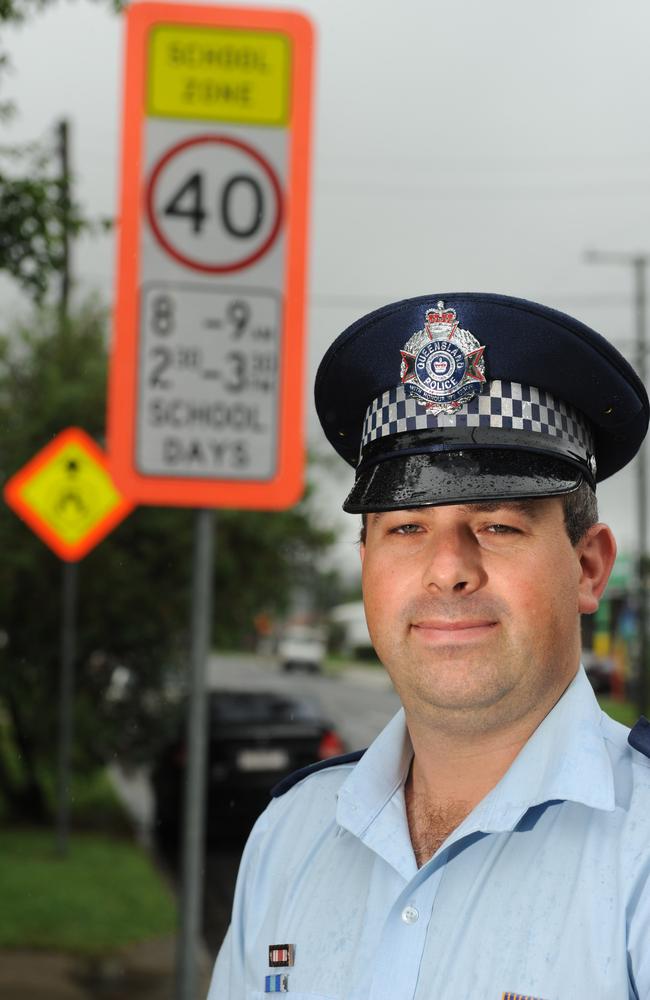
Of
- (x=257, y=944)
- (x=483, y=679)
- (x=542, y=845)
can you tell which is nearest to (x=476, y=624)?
(x=483, y=679)

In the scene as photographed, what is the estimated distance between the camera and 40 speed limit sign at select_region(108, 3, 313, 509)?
4.02 meters

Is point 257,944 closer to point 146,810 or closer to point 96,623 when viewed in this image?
point 96,623

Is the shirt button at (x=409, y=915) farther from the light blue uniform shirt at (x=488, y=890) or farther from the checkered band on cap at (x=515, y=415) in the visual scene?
the checkered band on cap at (x=515, y=415)

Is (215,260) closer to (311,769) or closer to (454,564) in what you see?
(311,769)

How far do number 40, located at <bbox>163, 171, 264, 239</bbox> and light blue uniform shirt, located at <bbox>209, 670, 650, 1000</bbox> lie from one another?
96.2 inches

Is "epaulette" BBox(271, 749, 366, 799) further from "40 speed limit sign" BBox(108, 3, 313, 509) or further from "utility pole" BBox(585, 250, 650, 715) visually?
"utility pole" BBox(585, 250, 650, 715)

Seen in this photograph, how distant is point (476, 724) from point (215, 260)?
2.60 metres

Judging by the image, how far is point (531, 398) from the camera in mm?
1881

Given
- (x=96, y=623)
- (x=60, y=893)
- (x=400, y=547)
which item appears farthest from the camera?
(x=96, y=623)

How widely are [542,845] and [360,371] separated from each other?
0.70 meters

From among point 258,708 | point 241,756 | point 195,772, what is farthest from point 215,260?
point 258,708

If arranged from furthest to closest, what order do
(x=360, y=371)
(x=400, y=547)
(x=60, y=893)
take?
(x=60, y=893)
(x=360, y=371)
(x=400, y=547)

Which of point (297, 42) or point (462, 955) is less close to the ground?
point (297, 42)

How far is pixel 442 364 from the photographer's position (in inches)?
74.7
